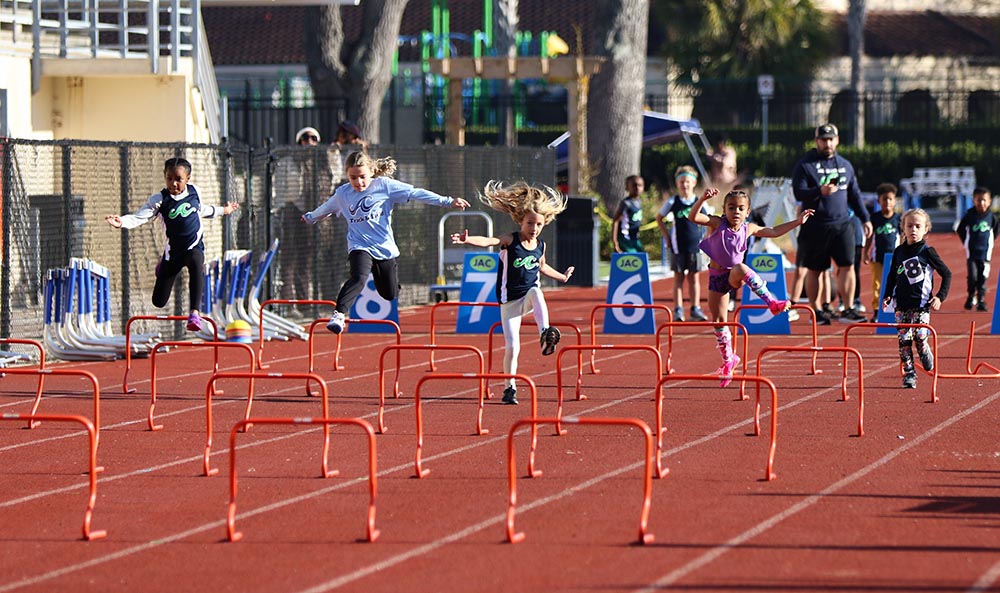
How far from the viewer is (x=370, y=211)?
48.9 ft

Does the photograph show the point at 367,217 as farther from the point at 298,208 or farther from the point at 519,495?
the point at 298,208

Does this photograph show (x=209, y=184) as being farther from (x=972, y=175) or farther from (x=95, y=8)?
(x=972, y=175)

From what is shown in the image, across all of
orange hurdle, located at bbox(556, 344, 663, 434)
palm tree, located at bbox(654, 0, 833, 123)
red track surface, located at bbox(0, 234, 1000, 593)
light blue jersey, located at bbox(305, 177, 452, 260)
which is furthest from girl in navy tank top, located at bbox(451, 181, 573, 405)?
palm tree, located at bbox(654, 0, 833, 123)

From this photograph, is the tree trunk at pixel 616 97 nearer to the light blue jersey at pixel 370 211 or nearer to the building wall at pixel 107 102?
the building wall at pixel 107 102

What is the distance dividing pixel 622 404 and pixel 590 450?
93.8 inches

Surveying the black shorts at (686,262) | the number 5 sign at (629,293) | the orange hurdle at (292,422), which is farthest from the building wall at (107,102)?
the orange hurdle at (292,422)

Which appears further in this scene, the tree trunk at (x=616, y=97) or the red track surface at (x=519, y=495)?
the tree trunk at (x=616, y=97)

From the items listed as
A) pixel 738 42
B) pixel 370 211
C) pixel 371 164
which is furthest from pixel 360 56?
pixel 738 42

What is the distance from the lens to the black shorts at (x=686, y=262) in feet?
64.9

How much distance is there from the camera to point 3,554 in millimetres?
8680

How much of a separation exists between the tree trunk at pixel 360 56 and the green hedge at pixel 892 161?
13677 mm

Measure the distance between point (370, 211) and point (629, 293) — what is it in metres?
5.43

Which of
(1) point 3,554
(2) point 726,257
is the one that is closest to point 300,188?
(2) point 726,257

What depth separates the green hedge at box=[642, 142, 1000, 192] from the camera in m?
43.0
